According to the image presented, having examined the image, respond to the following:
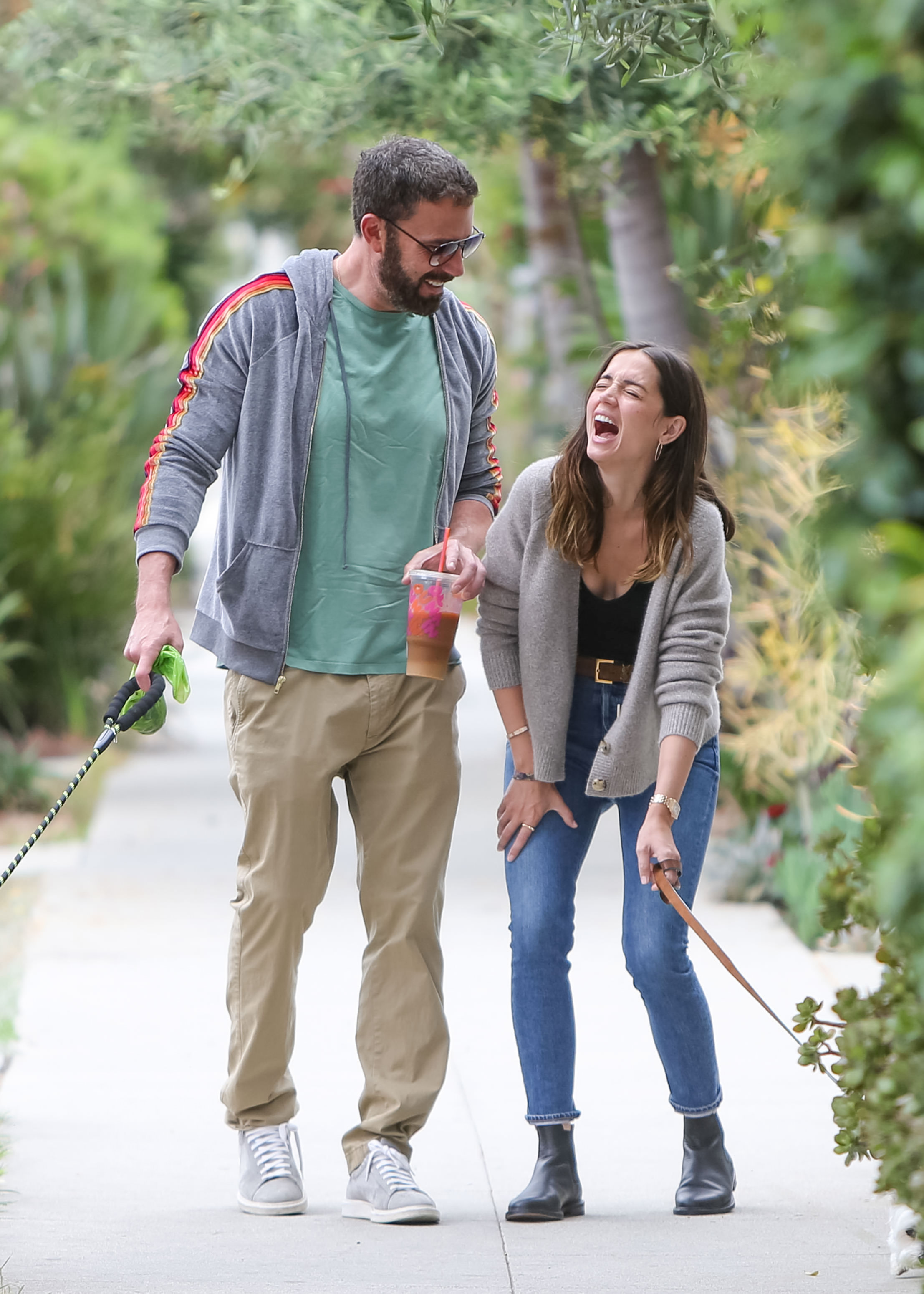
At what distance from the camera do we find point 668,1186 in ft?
13.0

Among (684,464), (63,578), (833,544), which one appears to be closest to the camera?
(833,544)

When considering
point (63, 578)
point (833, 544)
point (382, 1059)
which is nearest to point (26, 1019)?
point (382, 1059)

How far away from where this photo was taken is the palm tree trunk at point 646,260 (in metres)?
7.48

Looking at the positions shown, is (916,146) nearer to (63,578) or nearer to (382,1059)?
(382,1059)

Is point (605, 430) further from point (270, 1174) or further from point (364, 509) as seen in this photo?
point (270, 1174)

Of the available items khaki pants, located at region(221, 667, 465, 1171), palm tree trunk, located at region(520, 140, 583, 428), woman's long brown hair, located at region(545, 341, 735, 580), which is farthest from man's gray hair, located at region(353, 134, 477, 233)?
palm tree trunk, located at region(520, 140, 583, 428)

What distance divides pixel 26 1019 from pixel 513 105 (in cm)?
328

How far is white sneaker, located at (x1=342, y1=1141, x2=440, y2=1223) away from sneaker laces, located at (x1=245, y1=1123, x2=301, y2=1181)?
150mm

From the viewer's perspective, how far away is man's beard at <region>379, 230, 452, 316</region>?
11.8ft

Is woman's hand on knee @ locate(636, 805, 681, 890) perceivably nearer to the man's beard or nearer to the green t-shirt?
the green t-shirt

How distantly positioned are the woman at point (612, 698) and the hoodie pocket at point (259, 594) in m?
0.42

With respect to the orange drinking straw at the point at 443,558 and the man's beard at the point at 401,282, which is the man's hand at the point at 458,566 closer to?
the orange drinking straw at the point at 443,558

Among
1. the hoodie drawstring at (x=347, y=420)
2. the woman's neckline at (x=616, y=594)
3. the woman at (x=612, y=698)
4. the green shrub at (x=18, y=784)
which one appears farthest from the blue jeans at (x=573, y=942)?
the green shrub at (x=18, y=784)

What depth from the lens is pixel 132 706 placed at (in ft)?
11.5
